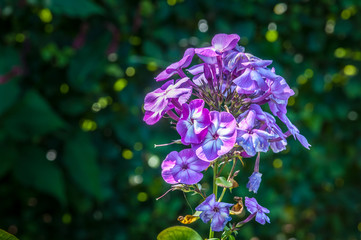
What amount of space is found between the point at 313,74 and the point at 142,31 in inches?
38.5

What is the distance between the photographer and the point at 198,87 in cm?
97

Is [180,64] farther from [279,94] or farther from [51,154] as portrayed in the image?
[51,154]

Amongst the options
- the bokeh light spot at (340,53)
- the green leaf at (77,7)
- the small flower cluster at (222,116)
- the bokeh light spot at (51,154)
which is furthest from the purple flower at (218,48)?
the bokeh light spot at (340,53)

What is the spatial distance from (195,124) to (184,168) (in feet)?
0.27

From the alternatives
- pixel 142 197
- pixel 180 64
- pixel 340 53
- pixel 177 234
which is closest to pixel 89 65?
pixel 142 197

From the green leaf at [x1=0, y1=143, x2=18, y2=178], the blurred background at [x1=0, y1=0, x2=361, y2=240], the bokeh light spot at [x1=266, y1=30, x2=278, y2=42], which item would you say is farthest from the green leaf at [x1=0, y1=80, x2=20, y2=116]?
the bokeh light spot at [x1=266, y1=30, x2=278, y2=42]

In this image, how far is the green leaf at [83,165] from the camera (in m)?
2.44

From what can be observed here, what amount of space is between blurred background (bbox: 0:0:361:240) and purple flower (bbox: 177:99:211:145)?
1567 millimetres

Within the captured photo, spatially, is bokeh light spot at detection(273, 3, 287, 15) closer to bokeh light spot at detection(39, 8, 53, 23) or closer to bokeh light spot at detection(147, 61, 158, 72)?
bokeh light spot at detection(147, 61, 158, 72)

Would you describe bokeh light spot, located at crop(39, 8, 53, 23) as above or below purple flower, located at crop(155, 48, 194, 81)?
below

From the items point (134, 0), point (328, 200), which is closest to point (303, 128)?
point (328, 200)

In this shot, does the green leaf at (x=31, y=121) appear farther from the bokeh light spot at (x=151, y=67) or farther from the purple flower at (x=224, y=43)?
the purple flower at (x=224, y=43)

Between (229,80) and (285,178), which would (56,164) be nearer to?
(285,178)

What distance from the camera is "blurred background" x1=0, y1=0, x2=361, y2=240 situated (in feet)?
8.01
